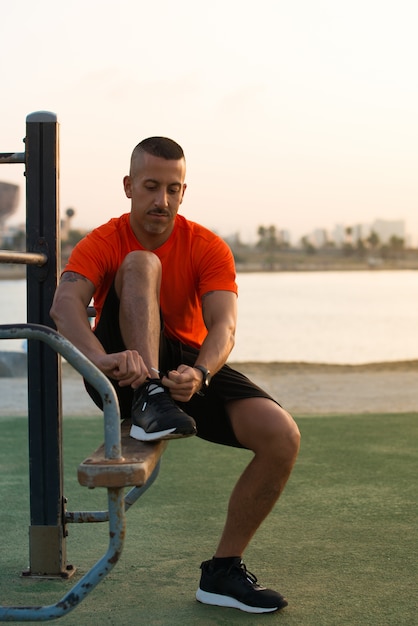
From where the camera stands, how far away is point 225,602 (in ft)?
8.69

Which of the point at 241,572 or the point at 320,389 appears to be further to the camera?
the point at 320,389

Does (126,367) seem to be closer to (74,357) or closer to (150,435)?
(150,435)

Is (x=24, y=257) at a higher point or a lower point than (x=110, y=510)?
higher

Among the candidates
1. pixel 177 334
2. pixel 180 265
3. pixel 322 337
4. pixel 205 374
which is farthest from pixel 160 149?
pixel 322 337

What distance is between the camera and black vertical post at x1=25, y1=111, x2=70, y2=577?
9.31ft

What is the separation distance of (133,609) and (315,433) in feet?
9.42

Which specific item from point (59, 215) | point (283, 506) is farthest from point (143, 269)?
point (283, 506)

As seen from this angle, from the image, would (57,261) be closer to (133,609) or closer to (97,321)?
(97,321)

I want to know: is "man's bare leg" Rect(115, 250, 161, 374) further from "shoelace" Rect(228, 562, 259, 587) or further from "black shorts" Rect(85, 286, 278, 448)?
"shoelace" Rect(228, 562, 259, 587)

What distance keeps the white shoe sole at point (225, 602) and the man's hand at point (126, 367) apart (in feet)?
2.31

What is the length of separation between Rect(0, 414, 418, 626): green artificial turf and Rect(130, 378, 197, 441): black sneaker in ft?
1.95

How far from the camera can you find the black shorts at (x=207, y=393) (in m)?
2.69

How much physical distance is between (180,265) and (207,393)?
409 mm

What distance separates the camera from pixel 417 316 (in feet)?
97.1
